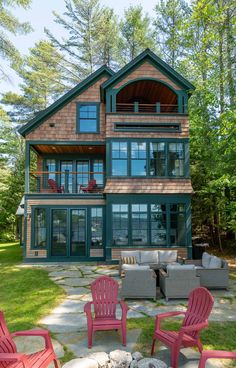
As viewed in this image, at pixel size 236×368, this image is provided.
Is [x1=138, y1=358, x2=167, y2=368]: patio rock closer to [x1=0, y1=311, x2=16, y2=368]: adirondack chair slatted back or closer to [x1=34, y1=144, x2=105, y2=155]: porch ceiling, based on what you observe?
[x1=0, y1=311, x2=16, y2=368]: adirondack chair slatted back

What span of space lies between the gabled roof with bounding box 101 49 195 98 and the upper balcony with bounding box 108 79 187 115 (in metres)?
0.42

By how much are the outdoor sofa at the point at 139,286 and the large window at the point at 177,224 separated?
224 inches

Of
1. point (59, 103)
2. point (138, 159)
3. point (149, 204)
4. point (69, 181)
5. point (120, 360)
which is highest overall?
point (59, 103)

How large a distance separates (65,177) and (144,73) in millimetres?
6552

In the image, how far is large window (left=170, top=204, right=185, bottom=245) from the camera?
1260cm

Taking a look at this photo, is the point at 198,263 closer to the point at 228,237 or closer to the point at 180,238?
the point at 180,238

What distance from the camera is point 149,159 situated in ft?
42.6

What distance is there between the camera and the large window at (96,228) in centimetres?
1316

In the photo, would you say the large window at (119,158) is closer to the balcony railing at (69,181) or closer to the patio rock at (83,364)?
the balcony railing at (69,181)

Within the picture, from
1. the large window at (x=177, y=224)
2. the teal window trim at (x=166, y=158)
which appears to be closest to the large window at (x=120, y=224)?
the teal window trim at (x=166, y=158)

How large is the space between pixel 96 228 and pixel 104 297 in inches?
323

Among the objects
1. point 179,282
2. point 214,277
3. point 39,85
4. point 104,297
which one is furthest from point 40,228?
point 39,85

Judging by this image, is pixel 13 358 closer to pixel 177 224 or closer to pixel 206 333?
pixel 206 333

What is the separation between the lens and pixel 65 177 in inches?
599
